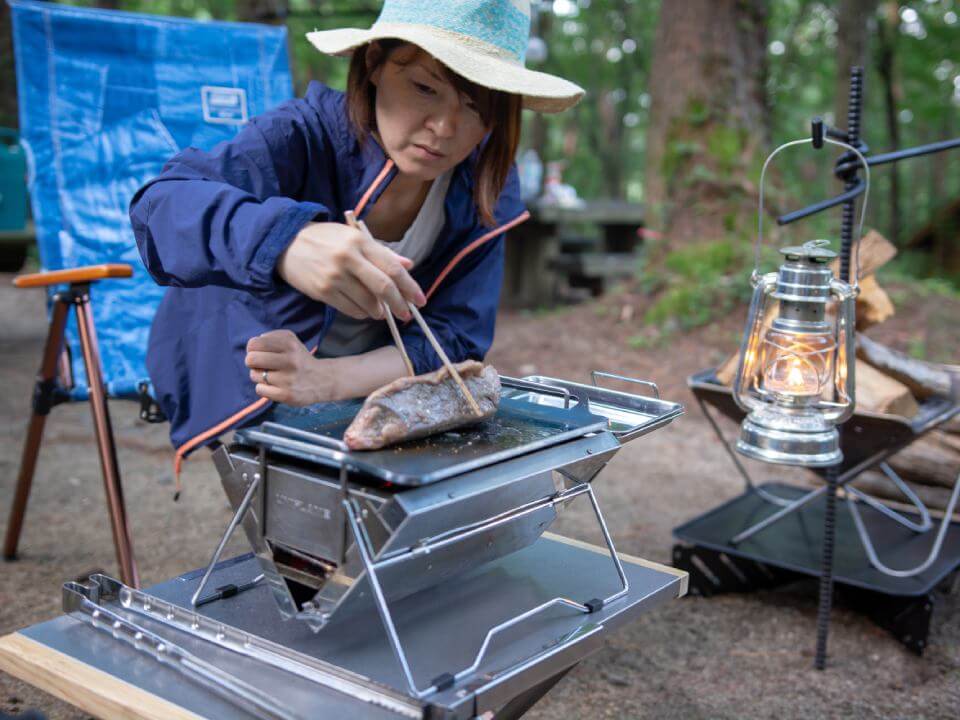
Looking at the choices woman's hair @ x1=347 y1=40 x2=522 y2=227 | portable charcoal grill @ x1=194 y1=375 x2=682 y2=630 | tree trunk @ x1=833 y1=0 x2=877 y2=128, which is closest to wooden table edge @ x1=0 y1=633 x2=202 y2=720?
portable charcoal grill @ x1=194 y1=375 x2=682 y2=630

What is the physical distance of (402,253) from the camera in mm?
2066

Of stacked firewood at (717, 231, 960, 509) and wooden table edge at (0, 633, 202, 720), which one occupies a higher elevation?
stacked firewood at (717, 231, 960, 509)

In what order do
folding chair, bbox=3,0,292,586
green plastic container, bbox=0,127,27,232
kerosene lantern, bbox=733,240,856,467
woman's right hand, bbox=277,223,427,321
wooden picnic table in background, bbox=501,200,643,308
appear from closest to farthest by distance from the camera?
woman's right hand, bbox=277,223,427,321 → kerosene lantern, bbox=733,240,856,467 → folding chair, bbox=3,0,292,586 → green plastic container, bbox=0,127,27,232 → wooden picnic table in background, bbox=501,200,643,308

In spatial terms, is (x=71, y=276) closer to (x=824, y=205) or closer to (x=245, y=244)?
(x=245, y=244)

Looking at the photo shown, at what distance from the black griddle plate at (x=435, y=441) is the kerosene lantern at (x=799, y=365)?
2.25 feet

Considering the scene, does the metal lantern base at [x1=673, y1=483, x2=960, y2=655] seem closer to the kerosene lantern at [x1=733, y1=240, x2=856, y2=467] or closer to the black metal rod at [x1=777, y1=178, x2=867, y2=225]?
the kerosene lantern at [x1=733, y1=240, x2=856, y2=467]

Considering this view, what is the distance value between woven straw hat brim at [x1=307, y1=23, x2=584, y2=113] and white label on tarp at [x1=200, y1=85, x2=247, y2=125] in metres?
2.03

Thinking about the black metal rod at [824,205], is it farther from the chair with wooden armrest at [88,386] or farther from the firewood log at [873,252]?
the chair with wooden armrest at [88,386]

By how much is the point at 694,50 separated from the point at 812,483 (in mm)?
4009

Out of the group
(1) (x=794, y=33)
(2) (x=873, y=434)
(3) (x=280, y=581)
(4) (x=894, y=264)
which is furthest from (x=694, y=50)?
(1) (x=794, y=33)

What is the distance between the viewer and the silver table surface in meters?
1.39

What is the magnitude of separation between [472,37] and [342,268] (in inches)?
25.3

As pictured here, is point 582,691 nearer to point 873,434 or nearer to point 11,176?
point 873,434

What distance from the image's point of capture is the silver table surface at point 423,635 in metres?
1.39
